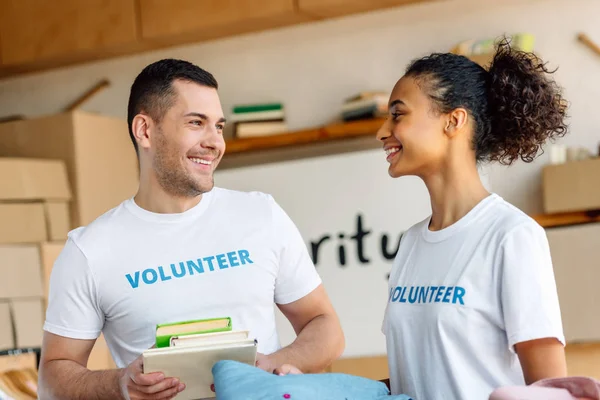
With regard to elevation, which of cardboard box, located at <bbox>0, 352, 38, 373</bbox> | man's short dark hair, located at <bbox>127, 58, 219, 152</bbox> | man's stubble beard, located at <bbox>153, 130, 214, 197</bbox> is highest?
man's short dark hair, located at <bbox>127, 58, 219, 152</bbox>

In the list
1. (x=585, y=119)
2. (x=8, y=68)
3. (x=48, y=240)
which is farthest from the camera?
(x=8, y=68)

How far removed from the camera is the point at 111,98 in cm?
430

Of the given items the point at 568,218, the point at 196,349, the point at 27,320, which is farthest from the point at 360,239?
the point at 196,349

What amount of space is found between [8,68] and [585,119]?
278 centimetres

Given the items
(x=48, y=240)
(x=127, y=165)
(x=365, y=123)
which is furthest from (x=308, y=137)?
(x=48, y=240)

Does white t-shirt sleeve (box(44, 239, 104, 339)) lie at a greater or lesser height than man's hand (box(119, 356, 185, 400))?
greater

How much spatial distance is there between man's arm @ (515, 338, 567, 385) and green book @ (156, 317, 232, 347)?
481mm

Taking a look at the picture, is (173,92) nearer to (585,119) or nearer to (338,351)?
(338,351)

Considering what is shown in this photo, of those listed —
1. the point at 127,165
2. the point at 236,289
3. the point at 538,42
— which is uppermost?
the point at 538,42

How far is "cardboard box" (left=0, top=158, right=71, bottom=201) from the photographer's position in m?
3.63

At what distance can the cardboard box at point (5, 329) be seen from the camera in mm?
3564

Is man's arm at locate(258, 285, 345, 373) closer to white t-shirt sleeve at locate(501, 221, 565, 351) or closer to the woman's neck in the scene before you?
the woman's neck

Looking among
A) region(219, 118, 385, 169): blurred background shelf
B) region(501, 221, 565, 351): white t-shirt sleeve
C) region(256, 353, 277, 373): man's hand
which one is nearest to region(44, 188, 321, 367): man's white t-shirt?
region(256, 353, 277, 373): man's hand

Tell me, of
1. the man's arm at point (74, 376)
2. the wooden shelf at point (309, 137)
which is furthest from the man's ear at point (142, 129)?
the wooden shelf at point (309, 137)
